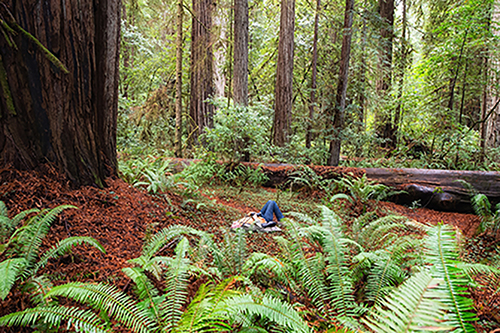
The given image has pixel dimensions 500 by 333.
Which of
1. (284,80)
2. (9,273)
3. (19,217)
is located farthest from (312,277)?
(284,80)

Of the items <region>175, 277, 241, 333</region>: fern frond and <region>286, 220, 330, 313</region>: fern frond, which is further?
<region>286, 220, 330, 313</region>: fern frond

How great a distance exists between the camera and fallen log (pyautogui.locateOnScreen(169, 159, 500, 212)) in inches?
217

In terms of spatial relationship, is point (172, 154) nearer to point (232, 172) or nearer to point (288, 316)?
point (232, 172)

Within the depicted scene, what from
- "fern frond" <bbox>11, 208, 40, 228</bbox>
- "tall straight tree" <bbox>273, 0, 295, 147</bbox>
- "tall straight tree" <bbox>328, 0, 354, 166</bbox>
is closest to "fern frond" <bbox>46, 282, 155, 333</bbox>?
"fern frond" <bbox>11, 208, 40, 228</bbox>

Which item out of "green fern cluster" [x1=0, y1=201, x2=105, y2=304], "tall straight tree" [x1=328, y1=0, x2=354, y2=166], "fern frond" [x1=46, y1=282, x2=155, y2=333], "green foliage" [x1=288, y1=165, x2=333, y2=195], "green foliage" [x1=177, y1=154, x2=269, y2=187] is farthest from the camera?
"tall straight tree" [x1=328, y1=0, x2=354, y2=166]

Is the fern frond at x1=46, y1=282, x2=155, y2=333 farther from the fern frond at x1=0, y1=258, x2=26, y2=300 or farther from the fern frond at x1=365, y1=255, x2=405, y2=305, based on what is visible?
the fern frond at x1=365, y1=255, x2=405, y2=305

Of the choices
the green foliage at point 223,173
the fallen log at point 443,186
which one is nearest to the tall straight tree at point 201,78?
the green foliage at point 223,173

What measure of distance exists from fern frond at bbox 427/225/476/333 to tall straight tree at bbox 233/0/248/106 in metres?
6.79

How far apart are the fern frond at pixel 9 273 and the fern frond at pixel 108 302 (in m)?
0.20

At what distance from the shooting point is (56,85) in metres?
2.68

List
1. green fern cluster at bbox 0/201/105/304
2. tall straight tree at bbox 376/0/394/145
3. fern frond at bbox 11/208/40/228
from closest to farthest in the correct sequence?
green fern cluster at bbox 0/201/105/304, fern frond at bbox 11/208/40/228, tall straight tree at bbox 376/0/394/145

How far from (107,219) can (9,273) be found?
1.28m

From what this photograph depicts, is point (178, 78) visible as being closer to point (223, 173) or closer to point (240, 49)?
point (240, 49)

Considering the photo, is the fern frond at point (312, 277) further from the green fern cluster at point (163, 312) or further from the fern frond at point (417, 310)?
the fern frond at point (417, 310)
